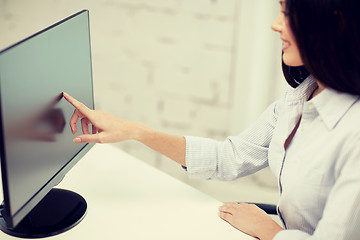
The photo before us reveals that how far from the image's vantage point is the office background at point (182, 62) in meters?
2.11

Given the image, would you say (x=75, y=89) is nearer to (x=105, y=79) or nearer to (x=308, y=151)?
(x=308, y=151)

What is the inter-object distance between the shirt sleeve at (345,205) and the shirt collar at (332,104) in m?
0.08

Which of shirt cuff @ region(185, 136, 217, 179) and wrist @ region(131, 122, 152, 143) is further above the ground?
wrist @ region(131, 122, 152, 143)

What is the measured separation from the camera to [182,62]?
7.34 ft

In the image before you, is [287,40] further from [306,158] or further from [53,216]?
[53,216]

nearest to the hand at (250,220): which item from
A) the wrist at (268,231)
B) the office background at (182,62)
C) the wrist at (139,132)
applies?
the wrist at (268,231)

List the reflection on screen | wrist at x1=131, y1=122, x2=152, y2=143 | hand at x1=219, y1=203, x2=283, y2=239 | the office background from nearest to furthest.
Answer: the reflection on screen → hand at x1=219, y1=203, x2=283, y2=239 → wrist at x1=131, y1=122, x2=152, y2=143 → the office background

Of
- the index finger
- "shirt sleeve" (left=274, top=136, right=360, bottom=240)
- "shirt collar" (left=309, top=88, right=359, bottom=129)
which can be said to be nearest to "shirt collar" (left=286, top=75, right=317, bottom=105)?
"shirt collar" (left=309, top=88, right=359, bottom=129)

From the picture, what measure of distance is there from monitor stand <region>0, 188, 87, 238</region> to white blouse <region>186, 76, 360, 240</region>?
34cm

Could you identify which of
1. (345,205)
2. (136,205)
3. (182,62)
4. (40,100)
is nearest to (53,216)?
(136,205)

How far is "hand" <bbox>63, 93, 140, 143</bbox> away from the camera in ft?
3.97

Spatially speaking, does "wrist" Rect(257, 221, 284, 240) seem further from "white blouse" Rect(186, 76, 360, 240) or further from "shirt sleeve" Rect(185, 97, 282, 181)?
"shirt sleeve" Rect(185, 97, 282, 181)

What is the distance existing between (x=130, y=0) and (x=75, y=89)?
42.4 inches

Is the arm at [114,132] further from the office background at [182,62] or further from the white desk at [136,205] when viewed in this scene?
the office background at [182,62]
